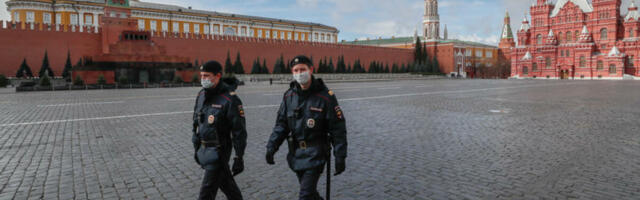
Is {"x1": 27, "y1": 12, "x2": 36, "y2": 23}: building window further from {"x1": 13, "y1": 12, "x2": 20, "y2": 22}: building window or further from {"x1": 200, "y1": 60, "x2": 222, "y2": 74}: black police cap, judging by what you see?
{"x1": 200, "y1": 60, "x2": 222, "y2": 74}: black police cap

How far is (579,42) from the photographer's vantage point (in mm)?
52031

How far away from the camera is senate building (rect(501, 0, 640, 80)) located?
49438mm

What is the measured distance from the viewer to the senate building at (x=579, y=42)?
49438 mm

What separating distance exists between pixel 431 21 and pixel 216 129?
7952 centimetres

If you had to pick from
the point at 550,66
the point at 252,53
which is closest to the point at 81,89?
the point at 252,53

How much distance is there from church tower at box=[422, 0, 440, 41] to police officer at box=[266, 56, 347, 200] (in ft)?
257

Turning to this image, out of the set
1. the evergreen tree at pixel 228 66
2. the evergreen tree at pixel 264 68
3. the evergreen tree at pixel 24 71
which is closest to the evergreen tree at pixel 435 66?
the evergreen tree at pixel 264 68

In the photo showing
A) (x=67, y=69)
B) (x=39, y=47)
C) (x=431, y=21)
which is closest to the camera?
(x=39, y=47)

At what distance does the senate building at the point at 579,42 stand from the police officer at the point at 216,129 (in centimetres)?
5736

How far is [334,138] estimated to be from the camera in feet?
9.02

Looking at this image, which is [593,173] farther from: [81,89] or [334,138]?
[81,89]

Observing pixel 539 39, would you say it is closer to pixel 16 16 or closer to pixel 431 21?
pixel 431 21

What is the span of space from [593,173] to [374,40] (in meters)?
83.9

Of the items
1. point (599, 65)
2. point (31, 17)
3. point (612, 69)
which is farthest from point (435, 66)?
point (31, 17)
